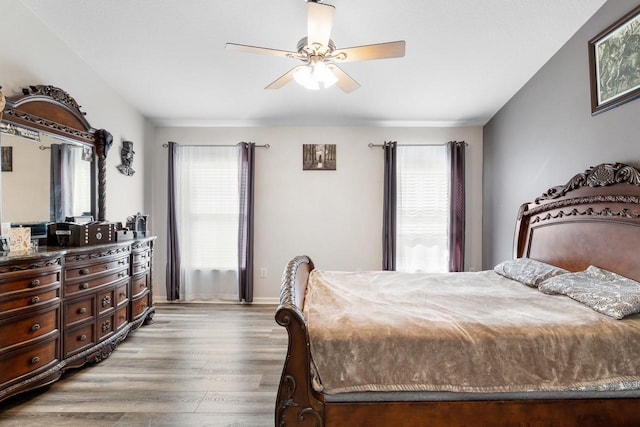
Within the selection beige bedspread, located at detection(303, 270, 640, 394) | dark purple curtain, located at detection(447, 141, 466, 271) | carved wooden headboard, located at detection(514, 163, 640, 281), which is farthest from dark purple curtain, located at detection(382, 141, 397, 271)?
beige bedspread, located at detection(303, 270, 640, 394)

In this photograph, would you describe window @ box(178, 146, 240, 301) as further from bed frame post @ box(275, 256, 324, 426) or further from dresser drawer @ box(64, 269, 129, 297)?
bed frame post @ box(275, 256, 324, 426)

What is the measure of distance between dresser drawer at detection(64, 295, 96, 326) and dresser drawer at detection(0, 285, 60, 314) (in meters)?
0.17

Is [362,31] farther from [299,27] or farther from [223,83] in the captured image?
[223,83]

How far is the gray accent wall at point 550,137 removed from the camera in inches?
94.5

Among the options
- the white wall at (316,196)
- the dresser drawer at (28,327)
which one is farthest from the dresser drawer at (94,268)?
the white wall at (316,196)

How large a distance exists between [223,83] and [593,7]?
3414 millimetres

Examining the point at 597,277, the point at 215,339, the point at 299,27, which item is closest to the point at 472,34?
the point at 299,27

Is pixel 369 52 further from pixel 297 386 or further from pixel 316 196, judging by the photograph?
pixel 316 196

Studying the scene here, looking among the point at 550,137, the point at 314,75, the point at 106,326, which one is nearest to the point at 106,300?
the point at 106,326

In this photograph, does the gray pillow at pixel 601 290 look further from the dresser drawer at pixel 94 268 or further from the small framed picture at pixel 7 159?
the small framed picture at pixel 7 159

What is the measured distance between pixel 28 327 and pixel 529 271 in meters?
3.74

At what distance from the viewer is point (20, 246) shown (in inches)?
91.2

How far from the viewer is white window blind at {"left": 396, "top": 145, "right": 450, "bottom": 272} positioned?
4.38 meters

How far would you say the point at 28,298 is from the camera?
2107 millimetres
